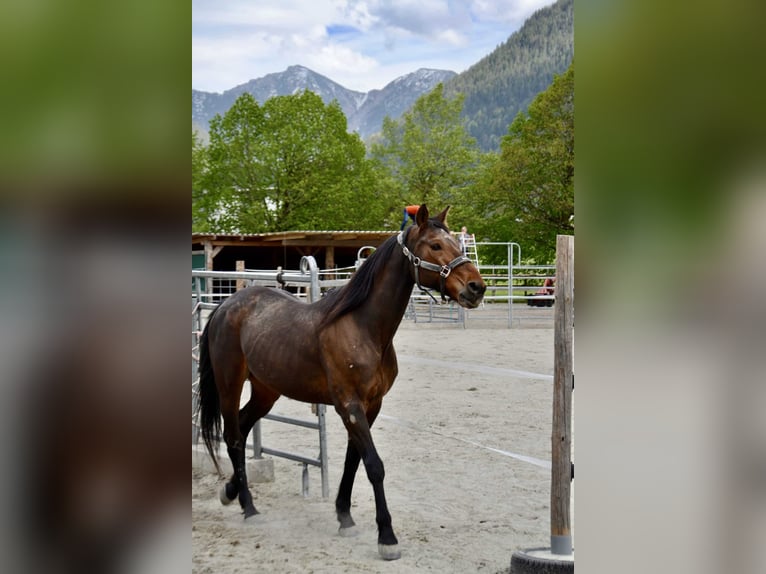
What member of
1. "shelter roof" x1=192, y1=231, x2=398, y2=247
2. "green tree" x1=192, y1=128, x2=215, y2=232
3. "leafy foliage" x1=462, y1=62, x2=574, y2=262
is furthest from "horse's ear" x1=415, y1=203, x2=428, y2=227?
"green tree" x1=192, y1=128, x2=215, y2=232

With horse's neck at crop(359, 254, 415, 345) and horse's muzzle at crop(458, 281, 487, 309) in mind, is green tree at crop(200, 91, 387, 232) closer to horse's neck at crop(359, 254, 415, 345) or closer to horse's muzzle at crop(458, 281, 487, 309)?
horse's neck at crop(359, 254, 415, 345)

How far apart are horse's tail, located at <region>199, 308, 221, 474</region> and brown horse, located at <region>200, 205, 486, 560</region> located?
0.13 meters

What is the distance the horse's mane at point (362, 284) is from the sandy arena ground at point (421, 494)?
112 cm

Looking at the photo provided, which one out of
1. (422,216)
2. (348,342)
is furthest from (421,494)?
(422,216)

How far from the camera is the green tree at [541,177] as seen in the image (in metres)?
23.7

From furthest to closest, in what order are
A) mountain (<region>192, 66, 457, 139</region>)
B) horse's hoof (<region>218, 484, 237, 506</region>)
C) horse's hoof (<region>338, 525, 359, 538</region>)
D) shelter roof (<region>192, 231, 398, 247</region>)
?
mountain (<region>192, 66, 457, 139</region>), shelter roof (<region>192, 231, 398, 247</region>), horse's hoof (<region>218, 484, 237, 506</region>), horse's hoof (<region>338, 525, 359, 538</region>)

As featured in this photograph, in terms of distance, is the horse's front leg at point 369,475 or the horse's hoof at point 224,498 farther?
the horse's hoof at point 224,498

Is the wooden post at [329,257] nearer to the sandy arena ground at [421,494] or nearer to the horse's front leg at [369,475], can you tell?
the sandy arena ground at [421,494]

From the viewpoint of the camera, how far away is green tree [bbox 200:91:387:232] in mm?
27031

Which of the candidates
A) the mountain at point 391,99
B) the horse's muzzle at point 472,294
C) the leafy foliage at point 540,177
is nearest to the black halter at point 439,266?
the horse's muzzle at point 472,294

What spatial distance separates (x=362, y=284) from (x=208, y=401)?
1.35 meters

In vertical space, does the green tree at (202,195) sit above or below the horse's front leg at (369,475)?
above

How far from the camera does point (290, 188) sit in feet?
89.9
